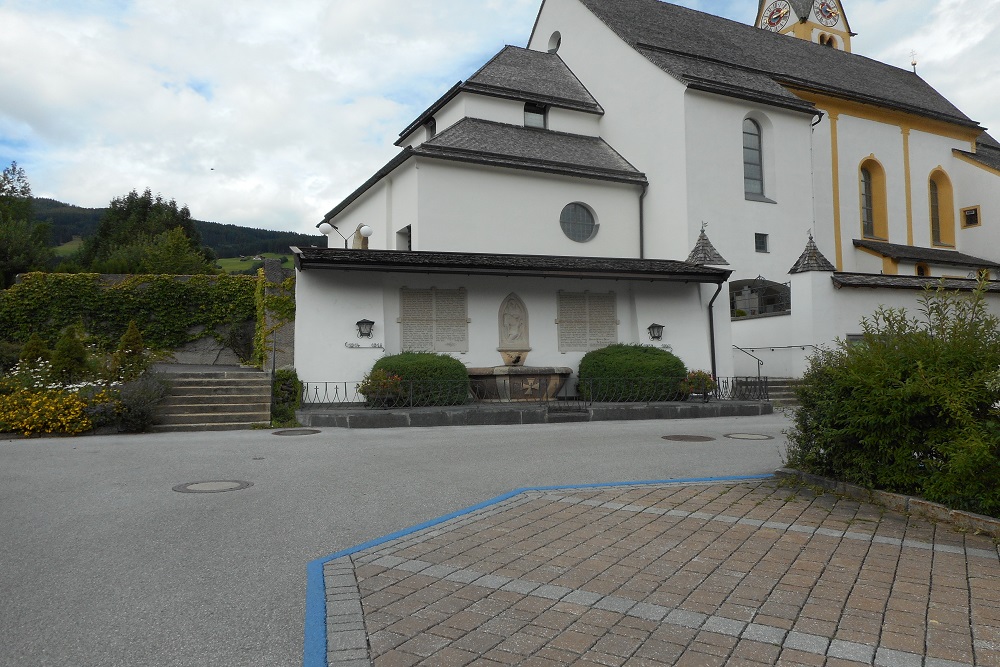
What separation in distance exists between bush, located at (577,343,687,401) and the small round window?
6780 mm

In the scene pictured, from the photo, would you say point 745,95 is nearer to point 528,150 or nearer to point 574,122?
point 574,122

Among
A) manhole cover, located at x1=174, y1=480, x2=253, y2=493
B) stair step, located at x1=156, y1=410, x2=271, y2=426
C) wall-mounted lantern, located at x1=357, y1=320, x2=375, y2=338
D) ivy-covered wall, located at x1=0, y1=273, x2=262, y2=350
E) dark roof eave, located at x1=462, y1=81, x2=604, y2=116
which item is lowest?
manhole cover, located at x1=174, y1=480, x2=253, y2=493

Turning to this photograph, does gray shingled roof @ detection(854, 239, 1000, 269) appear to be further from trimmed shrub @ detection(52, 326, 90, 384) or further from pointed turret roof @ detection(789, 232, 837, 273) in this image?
trimmed shrub @ detection(52, 326, 90, 384)

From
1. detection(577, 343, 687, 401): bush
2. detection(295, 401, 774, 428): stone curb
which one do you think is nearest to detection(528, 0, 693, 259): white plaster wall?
detection(577, 343, 687, 401): bush

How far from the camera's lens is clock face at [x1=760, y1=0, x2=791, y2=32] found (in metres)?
46.2

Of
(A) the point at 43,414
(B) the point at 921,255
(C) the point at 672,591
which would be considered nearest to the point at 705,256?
(B) the point at 921,255

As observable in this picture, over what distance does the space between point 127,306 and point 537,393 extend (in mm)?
15319

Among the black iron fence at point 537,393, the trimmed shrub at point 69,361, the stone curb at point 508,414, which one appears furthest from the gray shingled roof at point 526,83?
the trimmed shrub at point 69,361

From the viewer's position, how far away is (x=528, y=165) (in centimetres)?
2252

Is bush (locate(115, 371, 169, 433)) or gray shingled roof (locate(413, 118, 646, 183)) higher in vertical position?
gray shingled roof (locate(413, 118, 646, 183))

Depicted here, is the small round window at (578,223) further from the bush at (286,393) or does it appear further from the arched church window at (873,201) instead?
the arched church window at (873,201)

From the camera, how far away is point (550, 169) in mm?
22812

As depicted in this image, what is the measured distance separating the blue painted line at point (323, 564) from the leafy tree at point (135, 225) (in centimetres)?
5033

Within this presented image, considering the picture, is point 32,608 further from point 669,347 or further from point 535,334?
point 669,347
